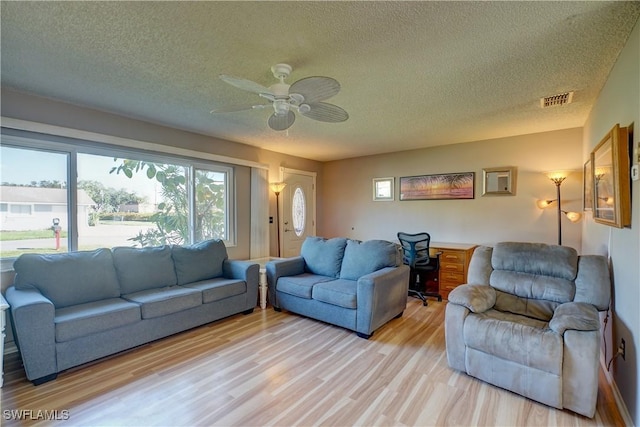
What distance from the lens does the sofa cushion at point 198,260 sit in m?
3.53

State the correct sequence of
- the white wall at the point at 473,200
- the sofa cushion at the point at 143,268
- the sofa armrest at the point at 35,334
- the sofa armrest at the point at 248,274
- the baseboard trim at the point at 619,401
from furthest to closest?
the white wall at the point at 473,200 < the sofa armrest at the point at 248,274 < the sofa cushion at the point at 143,268 < the sofa armrest at the point at 35,334 < the baseboard trim at the point at 619,401

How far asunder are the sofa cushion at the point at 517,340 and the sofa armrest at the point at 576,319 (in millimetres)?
67

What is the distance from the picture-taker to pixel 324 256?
3.91 metres

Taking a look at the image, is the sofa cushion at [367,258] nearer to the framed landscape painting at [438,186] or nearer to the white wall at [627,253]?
the white wall at [627,253]

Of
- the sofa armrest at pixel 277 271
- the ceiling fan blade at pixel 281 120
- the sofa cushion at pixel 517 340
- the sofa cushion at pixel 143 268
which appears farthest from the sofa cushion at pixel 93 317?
the sofa cushion at pixel 517 340

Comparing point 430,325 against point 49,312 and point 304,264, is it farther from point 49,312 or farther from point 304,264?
point 49,312

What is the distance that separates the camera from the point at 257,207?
4.95m

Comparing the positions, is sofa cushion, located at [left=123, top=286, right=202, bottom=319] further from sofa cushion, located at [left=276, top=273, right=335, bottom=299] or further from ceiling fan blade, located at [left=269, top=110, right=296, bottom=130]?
ceiling fan blade, located at [left=269, top=110, right=296, bottom=130]

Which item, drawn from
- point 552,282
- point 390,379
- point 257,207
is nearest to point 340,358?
point 390,379

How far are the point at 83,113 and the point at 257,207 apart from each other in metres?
2.52

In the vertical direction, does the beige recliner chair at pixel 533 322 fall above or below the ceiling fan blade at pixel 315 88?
below

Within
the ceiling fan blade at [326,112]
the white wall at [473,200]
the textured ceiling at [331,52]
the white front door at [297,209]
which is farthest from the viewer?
the white front door at [297,209]

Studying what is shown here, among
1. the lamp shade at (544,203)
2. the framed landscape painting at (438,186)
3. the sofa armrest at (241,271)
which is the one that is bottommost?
the sofa armrest at (241,271)

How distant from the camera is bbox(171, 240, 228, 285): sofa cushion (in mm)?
3533
